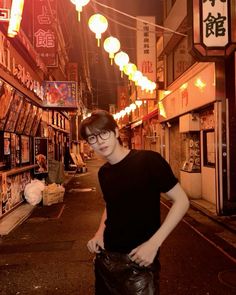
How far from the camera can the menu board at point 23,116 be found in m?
12.8

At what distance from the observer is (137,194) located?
8.43 feet

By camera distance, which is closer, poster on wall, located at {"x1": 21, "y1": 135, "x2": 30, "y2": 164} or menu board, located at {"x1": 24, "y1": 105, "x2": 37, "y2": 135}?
poster on wall, located at {"x1": 21, "y1": 135, "x2": 30, "y2": 164}

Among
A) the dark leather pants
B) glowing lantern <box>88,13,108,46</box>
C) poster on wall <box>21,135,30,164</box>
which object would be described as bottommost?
the dark leather pants

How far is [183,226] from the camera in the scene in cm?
964

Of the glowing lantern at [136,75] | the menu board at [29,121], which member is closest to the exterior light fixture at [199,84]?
the glowing lantern at [136,75]

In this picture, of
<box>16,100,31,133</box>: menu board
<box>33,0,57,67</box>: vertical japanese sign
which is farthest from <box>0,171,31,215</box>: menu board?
<box>33,0,57,67</box>: vertical japanese sign

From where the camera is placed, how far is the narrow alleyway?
18.0 ft

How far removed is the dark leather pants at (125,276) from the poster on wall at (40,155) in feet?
43.8

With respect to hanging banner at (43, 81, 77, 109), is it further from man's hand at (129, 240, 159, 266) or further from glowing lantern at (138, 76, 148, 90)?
man's hand at (129, 240, 159, 266)

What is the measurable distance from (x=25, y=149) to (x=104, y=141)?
1224 cm

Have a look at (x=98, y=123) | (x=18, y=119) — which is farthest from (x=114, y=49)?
(x=98, y=123)

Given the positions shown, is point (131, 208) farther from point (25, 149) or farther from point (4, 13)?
point (25, 149)

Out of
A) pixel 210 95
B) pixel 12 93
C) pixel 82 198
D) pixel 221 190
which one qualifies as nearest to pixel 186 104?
pixel 210 95

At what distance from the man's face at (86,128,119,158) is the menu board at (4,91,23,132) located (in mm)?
9036
